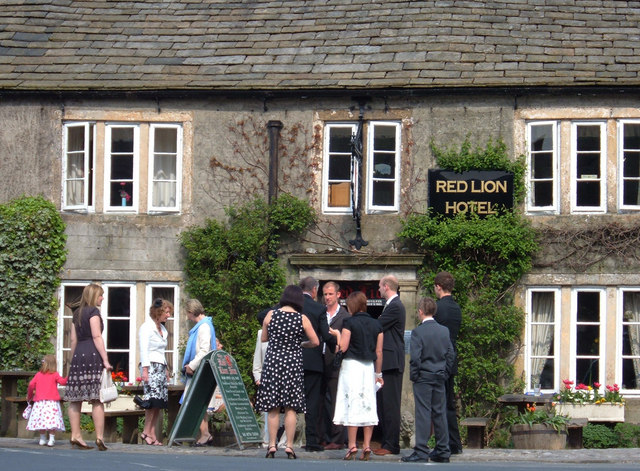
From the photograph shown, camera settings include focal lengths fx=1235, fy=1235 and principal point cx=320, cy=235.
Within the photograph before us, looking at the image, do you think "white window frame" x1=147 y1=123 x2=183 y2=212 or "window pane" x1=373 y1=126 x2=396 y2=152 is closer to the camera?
"window pane" x1=373 y1=126 x2=396 y2=152

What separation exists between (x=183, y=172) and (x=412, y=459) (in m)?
8.73

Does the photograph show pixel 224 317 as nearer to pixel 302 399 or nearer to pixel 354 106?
pixel 354 106

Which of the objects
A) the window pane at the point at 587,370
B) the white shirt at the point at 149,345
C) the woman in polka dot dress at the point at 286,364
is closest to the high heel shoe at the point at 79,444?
the white shirt at the point at 149,345

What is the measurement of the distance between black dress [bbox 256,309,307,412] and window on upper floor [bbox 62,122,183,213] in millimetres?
7681

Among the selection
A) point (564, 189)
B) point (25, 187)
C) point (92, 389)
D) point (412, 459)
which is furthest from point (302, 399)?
point (25, 187)

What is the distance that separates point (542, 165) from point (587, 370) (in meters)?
3.33

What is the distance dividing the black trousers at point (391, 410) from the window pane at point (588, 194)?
6895mm

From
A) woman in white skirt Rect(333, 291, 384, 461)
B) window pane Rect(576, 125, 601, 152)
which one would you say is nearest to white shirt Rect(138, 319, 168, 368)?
woman in white skirt Rect(333, 291, 384, 461)

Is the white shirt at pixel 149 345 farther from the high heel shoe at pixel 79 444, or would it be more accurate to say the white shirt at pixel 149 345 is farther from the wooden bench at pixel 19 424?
the wooden bench at pixel 19 424

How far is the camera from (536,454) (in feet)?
46.7

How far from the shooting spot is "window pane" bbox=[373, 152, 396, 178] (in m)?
20.1

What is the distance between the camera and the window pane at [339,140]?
20250 mm

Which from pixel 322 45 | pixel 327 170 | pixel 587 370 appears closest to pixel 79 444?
pixel 327 170

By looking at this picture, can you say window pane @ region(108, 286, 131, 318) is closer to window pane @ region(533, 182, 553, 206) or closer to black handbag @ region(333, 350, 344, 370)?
window pane @ region(533, 182, 553, 206)
